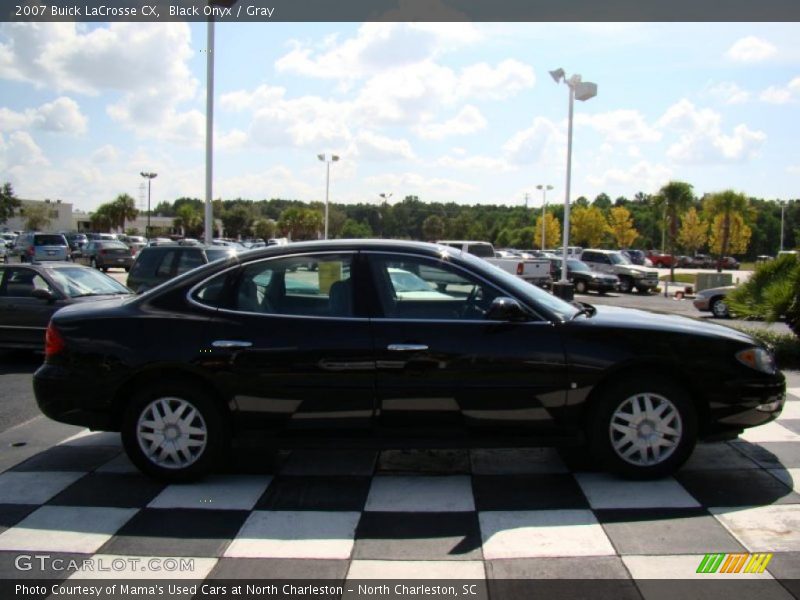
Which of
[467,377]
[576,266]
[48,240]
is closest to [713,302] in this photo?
[576,266]

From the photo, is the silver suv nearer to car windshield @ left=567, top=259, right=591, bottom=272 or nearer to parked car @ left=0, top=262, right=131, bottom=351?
car windshield @ left=567, top=259, right=591, bottom=272

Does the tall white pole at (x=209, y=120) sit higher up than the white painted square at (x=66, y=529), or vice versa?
the tall white pole at (x=209, y=120)

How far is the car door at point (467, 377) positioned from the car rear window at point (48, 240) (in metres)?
33.7

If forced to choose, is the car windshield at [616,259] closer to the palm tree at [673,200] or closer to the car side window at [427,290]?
the palm tree at [673,200]

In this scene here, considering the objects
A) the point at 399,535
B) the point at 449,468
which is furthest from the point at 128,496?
the point at 449,468

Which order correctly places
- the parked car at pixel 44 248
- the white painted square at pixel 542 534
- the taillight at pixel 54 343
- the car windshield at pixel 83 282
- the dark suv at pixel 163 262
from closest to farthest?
the white painted square at pixel 542 534 → the taillight at pixel 54 343 → the car windshield at pixel 83 282 → the dark suv at pixel 163 262 → the parked car at pixel 44 248

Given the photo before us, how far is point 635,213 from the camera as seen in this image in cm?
9988

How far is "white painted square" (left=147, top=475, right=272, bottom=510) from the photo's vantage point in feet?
14.4

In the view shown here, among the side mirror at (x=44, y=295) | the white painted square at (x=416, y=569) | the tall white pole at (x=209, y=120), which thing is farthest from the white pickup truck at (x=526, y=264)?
the white painted square at (x=416, y=569)

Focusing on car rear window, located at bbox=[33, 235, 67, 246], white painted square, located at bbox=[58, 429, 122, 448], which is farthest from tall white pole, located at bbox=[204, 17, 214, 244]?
car rear window, located at bbox=[33, 235, 67, 246]

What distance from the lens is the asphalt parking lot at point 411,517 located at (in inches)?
140

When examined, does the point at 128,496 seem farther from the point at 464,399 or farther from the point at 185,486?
the point at 464,399

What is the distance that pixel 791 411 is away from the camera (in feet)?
21.1

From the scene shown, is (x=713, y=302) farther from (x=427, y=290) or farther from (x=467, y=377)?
(x=467, y=377)
